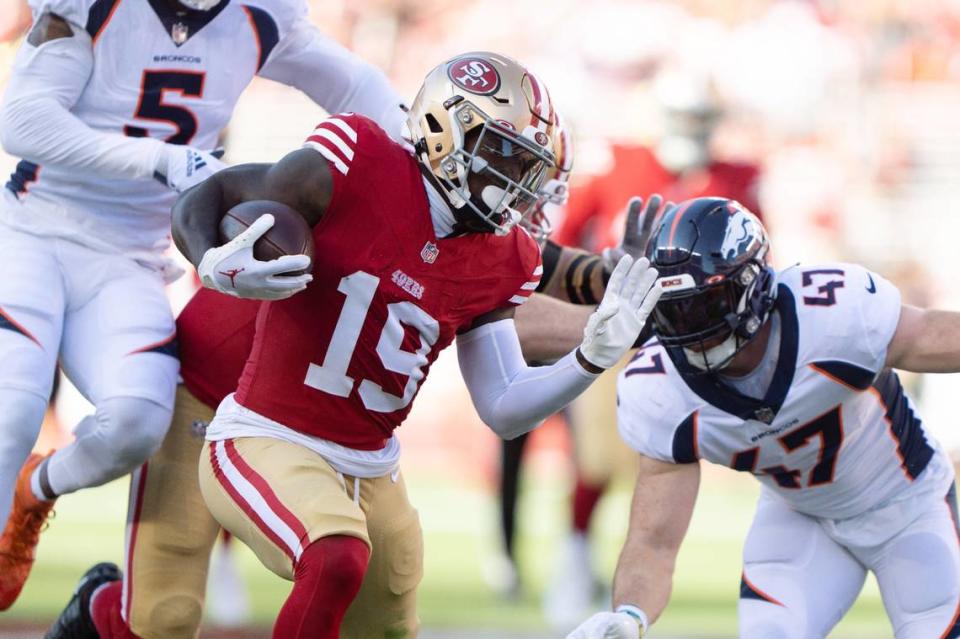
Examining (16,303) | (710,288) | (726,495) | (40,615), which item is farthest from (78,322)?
(726,495)

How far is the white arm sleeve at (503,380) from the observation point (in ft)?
12.0

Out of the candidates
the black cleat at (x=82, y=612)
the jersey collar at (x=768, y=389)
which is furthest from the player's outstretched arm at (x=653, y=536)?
the black cleat at (x=82, y=612)

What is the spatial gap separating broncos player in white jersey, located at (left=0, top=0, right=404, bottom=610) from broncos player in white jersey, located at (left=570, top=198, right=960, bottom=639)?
109 centimetres

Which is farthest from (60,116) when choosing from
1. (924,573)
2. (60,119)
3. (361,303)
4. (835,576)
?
(924,573)

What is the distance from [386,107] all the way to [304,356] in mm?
1154

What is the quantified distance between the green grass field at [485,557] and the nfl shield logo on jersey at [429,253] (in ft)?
10.5

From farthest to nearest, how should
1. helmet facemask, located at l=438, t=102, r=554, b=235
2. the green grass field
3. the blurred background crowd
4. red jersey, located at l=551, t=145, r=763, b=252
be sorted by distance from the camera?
the blurred background crowd
red jersey, located at l=551, t=145, r=763, b=252
the green grass field
helmet facemask, located at l=438, t=102, r=554, b=235

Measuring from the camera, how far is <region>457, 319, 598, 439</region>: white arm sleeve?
3660mm

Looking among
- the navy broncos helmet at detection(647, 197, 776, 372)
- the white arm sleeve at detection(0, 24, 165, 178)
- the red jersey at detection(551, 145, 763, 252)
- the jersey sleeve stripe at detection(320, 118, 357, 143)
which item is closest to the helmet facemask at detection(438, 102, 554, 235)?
the jersey sleeve stripe at detection(320, 118, 357, 143)

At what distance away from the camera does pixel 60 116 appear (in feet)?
13.0

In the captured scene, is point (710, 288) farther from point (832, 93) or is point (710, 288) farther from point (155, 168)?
point (832, 93)

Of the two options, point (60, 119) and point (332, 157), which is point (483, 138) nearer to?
point (332, 157)

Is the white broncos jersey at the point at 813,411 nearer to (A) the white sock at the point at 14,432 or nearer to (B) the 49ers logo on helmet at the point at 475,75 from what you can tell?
(B) the 49ers logo on helmet at the point at 475,75

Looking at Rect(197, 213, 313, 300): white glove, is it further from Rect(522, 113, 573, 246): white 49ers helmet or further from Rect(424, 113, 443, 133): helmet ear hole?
Rect(522, 113, 573, 246): white 49ers helmet
